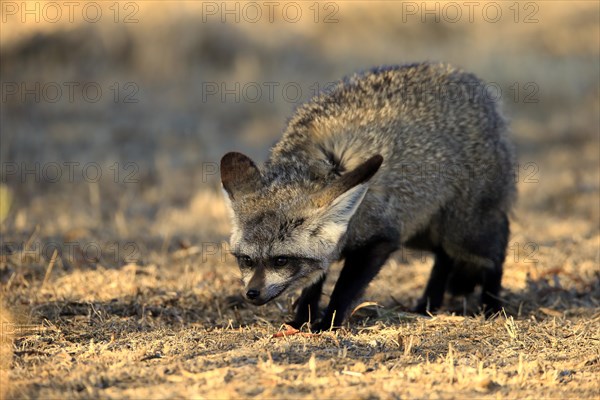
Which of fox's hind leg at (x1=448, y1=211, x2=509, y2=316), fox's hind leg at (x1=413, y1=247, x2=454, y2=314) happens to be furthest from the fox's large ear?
fox's hind leg at (x1=413, y1=247, x2=454, y2=314)

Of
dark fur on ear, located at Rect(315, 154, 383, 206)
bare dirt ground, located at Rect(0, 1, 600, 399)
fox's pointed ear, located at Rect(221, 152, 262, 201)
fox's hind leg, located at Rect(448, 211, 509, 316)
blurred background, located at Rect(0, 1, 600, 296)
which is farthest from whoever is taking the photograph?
blurred background, located at Rect(0, 1, 600, 296)

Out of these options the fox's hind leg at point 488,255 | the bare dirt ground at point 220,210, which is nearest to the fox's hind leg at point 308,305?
the bare dirt ground at point 220,210

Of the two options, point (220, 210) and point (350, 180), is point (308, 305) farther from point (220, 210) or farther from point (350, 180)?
point (220, 210)

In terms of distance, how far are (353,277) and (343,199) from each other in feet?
2.94

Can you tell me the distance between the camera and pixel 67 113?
17.4 meters

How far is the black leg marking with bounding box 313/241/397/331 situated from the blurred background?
2.79 meters

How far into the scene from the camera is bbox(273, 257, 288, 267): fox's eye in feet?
20.3

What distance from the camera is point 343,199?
20.4 feet

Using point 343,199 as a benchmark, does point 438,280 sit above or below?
below

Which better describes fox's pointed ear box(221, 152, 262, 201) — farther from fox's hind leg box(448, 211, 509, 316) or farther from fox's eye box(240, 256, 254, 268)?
fox's hind leg box(448, 211, 509, 316)

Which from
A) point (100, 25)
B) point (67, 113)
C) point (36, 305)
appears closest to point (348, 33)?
point (100, 25)

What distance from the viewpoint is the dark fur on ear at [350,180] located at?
6074mm

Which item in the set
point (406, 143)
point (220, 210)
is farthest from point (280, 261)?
point (220, 210)

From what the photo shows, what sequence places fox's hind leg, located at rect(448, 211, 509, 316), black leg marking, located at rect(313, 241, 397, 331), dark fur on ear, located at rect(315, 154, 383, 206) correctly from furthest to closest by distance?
fox's hind leg, located at rect(448, 211, 509, 316) → black leg marking, located at rect(313, 241, 397, 331) → dark fur on ear, located at rect(315, 154, 383, 206)
